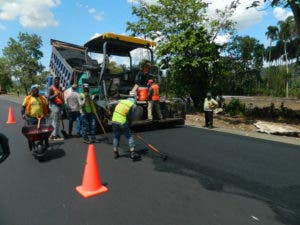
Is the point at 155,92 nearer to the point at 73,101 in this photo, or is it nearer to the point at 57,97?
the point at 73,101

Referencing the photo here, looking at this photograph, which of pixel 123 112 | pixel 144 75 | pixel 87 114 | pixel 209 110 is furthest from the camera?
pixel 209 110

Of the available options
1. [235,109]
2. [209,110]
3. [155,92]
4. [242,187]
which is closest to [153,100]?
[155,92]

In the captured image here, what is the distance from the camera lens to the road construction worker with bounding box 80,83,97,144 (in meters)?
7.94

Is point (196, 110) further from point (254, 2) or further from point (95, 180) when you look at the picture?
point (95, 180)

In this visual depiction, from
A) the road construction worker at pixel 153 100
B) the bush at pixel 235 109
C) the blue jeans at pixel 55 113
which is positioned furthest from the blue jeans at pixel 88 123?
the bush at pixel 235 109

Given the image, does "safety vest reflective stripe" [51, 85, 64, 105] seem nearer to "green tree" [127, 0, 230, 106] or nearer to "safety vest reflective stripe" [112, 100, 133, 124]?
"safety vest reflective stripe" [112, 100, 133, 124]

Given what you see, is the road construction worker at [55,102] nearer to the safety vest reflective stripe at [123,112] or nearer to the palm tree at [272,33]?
the safety vest reflective stripe at [123,112]

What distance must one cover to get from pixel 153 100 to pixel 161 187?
4956 millimetres

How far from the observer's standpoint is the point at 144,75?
1012 centimetres

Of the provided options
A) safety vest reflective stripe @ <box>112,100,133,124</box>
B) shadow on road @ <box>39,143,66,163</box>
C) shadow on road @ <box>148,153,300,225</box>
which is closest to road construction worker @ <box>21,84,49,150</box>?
shadow on road @ <box>39,143,66,163</box>

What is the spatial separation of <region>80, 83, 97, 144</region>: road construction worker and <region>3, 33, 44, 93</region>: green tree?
46.2m

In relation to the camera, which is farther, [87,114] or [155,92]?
[155,92]

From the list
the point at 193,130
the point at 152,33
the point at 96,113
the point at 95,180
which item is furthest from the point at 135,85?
the point at 152,33

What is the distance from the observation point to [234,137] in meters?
9.35
